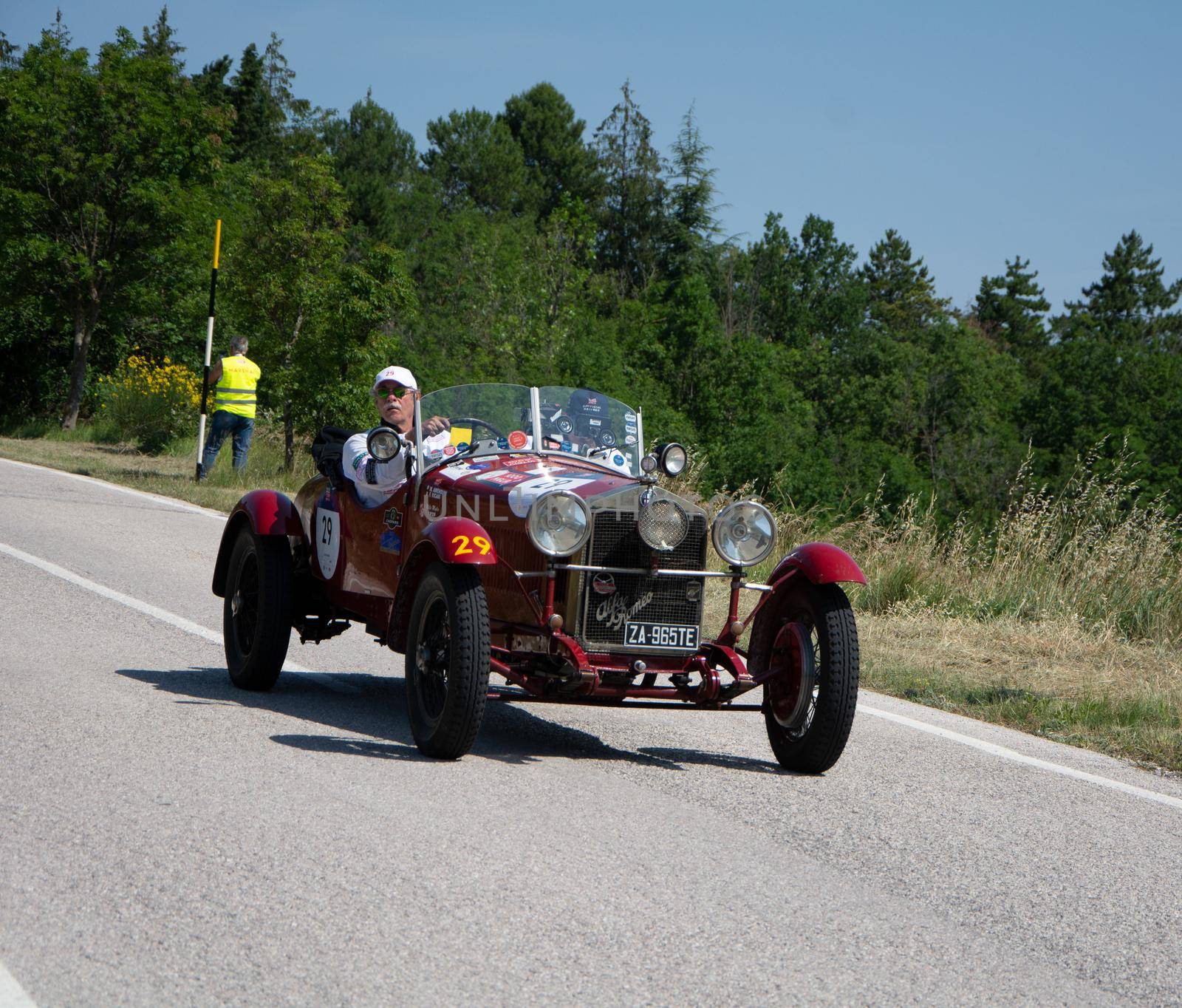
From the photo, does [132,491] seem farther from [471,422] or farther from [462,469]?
[462,469]

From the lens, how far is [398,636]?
20.9ft

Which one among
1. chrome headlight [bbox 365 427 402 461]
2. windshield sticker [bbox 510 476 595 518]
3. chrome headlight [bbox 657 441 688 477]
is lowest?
windshield sticker [bbox 510 476 595 518]

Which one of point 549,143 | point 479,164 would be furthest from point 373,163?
point 549,143

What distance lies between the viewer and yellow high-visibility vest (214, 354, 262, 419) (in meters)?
18.9

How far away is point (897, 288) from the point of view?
102750mm

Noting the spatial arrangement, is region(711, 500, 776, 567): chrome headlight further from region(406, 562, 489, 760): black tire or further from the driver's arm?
the driver's arm

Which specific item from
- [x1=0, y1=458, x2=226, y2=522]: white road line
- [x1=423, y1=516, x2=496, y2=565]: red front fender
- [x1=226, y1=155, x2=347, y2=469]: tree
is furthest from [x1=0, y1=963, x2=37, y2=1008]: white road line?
[x1=226, y1=155, x2=347, y2=469]: tree

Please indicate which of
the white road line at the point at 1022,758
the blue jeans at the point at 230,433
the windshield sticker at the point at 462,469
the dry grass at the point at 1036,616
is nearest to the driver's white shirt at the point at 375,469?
the windshield sticker at the point at 462,469

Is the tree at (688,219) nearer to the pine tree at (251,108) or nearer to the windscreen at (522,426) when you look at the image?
the pine tree at (251,108)

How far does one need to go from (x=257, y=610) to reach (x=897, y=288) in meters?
99.7

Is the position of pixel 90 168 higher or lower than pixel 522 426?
higher

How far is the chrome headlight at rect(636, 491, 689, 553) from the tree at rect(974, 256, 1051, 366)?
96.5m

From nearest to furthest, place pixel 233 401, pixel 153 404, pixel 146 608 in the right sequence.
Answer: pixel 146 608, pixel 233 401, pixel 153 404

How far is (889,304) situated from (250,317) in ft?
276
